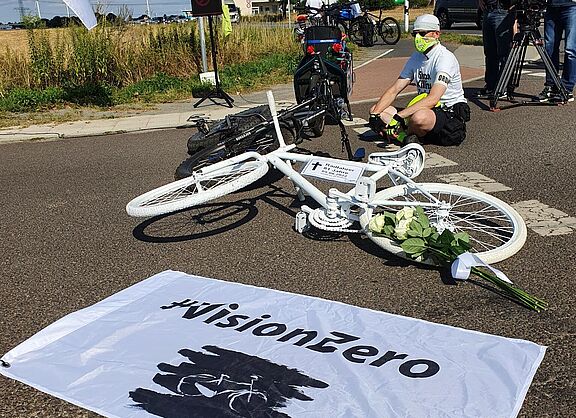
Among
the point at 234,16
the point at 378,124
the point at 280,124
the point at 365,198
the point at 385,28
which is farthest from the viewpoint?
the point at 234,16

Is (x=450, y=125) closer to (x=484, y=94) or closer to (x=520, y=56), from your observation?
(x=520, y=56)

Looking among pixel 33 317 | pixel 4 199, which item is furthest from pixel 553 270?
pixel 4 199

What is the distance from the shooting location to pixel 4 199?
22.3ft

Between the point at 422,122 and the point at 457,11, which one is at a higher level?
the point at 457,11

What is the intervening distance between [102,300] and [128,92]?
10404 mm

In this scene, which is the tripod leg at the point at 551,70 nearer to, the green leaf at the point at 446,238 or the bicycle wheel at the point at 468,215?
the bicycle wheel at the point at 468,215

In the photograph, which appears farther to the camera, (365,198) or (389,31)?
(389,31)

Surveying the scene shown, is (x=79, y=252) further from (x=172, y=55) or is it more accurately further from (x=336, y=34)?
(x=172, y=55)

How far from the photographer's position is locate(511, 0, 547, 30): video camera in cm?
918

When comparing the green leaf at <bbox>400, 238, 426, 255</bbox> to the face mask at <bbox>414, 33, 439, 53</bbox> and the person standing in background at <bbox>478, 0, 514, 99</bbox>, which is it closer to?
Result: the face mask at <bbox>414, 33, 439, 53</bbox>

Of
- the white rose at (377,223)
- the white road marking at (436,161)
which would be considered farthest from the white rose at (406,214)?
the white road marking at (436,161)

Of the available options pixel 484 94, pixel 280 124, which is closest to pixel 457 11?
pixel 484 94

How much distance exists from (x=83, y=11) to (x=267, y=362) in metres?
8.30

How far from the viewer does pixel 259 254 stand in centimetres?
469
